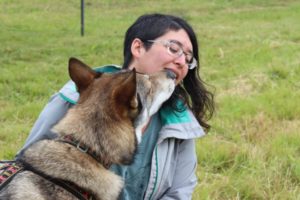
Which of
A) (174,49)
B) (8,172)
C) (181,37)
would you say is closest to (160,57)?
(174,49)

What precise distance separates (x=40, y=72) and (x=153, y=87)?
17.1 feet

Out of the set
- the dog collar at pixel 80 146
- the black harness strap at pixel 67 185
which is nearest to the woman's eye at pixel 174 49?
the dog collar at pixel 80 146

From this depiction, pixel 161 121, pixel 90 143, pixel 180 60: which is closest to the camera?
pixel 90 143

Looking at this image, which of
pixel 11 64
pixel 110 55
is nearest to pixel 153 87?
pixel 11 64

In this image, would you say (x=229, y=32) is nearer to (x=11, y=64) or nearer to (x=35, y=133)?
(x=11, y=64)

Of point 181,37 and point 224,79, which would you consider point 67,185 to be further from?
point 224,79

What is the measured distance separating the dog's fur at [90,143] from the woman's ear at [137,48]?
1.31 feet

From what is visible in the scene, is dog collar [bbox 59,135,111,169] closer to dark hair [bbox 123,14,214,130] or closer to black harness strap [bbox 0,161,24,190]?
black harness strap [bbox 0,161,24,190]

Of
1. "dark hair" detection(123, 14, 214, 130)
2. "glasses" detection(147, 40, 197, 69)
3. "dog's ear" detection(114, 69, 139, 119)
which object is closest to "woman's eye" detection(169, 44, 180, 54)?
"glasses" detection(147, 40, 197, 69)

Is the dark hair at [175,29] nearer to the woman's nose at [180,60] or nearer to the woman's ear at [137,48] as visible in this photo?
the woman's ear at [137,48]

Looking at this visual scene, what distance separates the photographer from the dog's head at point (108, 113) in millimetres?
2418

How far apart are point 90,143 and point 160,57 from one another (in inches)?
31.0

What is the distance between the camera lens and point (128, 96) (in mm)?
2432

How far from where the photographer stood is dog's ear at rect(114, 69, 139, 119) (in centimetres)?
236
